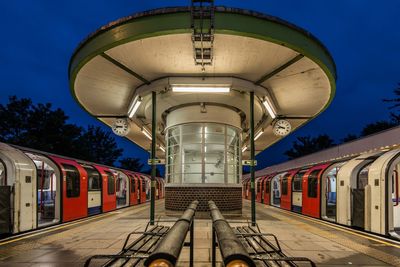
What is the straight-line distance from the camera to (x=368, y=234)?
841 cm

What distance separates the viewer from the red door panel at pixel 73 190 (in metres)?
10.5

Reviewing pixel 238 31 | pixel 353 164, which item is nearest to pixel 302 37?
pixel 238 31

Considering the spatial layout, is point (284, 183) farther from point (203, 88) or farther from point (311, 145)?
point (311, 145)

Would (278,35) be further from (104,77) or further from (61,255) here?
(61,255)

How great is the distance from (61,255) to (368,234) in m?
7.10

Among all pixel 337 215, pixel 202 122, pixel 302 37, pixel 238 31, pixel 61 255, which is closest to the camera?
pixel 61 255

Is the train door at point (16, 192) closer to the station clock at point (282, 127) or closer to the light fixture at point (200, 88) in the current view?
the light fixture at point (200, 88)

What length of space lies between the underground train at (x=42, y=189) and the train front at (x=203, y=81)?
7.73 ft

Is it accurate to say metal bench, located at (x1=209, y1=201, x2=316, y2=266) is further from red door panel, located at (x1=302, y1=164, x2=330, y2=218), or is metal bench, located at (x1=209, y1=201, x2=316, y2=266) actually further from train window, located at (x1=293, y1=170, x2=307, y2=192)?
train window, located at (x1=293, y1=170, x2=307, y2=192)

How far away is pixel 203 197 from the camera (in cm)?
1182

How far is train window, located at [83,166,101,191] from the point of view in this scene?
12.8 metres

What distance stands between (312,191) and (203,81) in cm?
629

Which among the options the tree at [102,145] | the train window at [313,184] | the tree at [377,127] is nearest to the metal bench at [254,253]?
the train window at [313,184]

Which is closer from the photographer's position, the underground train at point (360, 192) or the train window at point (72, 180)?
the underground train at point (360, 192)
